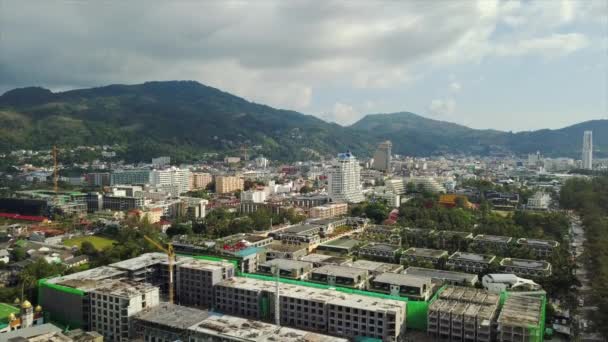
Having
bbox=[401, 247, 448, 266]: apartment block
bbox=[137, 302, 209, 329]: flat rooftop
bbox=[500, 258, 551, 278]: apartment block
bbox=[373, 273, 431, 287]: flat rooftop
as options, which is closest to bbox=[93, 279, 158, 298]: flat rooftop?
bbox=[137, 302, 209, 329]: flat rooftop

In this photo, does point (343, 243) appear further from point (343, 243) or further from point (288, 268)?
point (288, 268)

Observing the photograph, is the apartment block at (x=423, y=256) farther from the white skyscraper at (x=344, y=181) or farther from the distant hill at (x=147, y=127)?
the distant hill at (x=147, y=127)

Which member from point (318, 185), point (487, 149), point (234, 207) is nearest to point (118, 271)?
point (234, 207)

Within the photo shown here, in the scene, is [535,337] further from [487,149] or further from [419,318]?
[487,149]

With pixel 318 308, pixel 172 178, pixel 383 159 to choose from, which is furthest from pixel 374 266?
pixel 383 159

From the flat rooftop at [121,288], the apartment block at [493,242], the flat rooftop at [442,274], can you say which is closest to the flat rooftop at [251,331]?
the flat rooftop at [121,288]

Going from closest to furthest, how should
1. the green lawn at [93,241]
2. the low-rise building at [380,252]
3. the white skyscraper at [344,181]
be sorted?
the low-rise building at [380,252], the green lawn at [93,241], the white skyscraper at [344,181]
